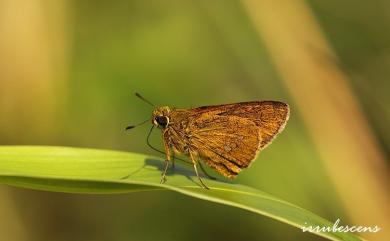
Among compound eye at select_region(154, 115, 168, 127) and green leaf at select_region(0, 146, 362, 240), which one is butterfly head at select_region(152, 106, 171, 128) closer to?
compound eye at select_region(154, 115, 168, 127)

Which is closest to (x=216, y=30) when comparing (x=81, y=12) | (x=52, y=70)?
(x=81, y=12)

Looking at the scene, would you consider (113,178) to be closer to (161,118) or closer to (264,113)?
(161,118)

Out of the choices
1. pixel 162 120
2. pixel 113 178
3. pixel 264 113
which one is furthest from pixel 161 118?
pixel 113 178

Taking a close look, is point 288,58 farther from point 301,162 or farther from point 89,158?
point 89,158

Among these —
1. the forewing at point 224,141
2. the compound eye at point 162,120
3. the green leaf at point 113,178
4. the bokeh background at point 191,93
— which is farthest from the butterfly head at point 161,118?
the bokeh background at point 191,93

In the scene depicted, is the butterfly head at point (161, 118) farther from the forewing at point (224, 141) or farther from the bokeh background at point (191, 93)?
the bokeh background at point (191, 93)

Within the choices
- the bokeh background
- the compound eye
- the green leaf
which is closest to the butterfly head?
the compound eye
